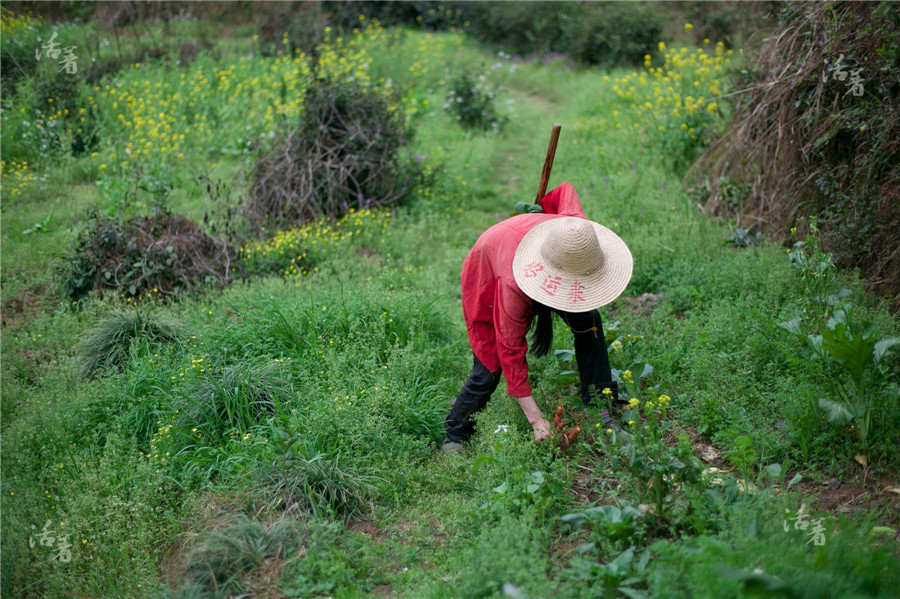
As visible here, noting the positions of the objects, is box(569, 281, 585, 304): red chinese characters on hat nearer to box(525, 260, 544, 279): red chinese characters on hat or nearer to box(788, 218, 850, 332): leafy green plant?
box(525, 260, 544, 279): red chinese characters on hat

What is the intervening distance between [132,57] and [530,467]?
11.8 meters

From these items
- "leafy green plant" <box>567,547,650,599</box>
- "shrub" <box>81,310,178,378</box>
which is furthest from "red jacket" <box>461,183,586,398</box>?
"shrub" <box>81,310,178,378</box>

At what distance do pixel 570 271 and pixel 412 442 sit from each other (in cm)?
146

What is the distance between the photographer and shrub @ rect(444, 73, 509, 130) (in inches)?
404

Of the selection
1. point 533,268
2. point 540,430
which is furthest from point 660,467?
point 533,268

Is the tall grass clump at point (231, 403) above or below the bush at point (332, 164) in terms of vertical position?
below

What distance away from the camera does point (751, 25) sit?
27.7 feet

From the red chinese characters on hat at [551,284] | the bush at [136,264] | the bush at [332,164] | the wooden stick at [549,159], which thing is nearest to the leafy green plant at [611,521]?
the red chinese characters on hat at [551,284]

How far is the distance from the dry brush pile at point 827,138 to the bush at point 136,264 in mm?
4954

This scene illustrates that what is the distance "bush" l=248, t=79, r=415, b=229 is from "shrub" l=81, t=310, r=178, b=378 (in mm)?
2341

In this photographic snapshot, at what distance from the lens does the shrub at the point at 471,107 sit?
33.7 ft

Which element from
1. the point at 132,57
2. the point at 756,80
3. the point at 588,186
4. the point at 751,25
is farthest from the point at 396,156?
the point at 132,57

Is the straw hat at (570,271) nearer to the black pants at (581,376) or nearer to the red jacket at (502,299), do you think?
the red jacket at (502,299)

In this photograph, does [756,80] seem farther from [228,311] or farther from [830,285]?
[228,311]
